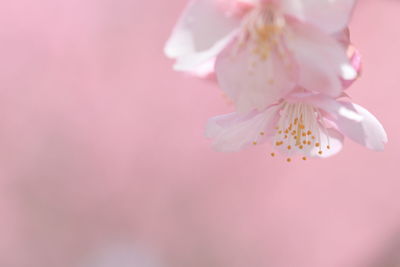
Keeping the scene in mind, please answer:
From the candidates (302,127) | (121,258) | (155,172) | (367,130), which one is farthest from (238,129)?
(121,258)

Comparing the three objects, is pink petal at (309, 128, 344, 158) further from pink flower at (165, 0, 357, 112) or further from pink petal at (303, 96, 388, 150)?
pink flower at (165, 0, 357, 112)

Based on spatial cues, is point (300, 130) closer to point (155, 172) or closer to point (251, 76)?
point (251, 76)

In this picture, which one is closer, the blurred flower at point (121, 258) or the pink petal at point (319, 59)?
the pink petal at point (319, 59)

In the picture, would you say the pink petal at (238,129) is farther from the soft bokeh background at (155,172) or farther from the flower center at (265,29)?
the soft bokeh background at (155,172)

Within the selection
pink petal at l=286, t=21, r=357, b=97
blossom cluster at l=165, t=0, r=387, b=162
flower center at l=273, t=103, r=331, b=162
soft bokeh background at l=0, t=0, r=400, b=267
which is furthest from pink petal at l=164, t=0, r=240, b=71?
soft bokeh background at l=0, t=0, r=400, b=267

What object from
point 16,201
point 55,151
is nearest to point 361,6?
point 55,151

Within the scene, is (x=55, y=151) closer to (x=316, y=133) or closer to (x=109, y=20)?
(x=109, y=20)

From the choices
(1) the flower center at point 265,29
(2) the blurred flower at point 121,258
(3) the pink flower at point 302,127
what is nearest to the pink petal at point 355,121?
(3) the pink flower at point 302,127
